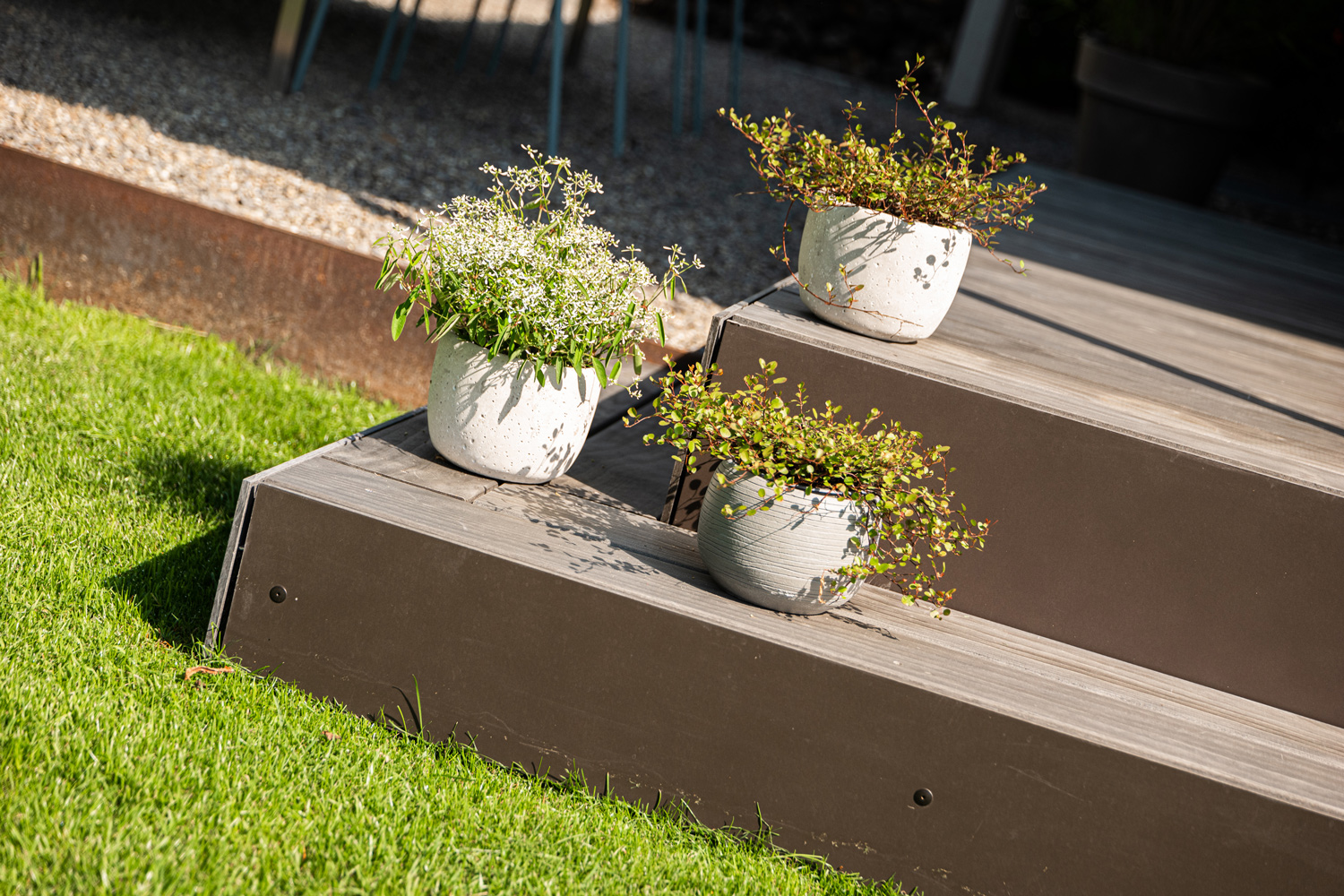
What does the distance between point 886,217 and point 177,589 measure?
1.33m

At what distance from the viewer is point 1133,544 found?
166 cm

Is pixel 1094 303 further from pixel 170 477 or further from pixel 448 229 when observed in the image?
pixel 170 477

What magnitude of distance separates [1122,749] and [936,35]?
34.1 feet

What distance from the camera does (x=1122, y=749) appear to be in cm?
137

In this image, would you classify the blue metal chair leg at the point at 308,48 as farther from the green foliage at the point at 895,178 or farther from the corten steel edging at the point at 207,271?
the green foliage at the point at 895,178

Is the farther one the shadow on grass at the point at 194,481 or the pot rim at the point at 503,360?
the shadow on grass at the point at 194,481

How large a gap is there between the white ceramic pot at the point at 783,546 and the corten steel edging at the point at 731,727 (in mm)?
97

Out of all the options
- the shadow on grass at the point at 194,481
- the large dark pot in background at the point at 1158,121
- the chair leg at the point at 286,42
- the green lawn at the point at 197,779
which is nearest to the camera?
the green lawn at the point at 197,779

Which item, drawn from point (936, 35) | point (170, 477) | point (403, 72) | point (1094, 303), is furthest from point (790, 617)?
point (936, 35)

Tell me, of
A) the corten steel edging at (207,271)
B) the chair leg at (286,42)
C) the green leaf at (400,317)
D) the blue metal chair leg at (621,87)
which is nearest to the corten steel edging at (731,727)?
the green leaf at (400,317)

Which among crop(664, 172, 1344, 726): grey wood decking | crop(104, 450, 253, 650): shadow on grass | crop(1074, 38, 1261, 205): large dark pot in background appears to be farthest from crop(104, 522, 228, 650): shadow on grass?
crop(1074, 38, 1261, 205): large dark pot in background

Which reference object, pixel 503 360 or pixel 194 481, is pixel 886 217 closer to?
pixel 503 360

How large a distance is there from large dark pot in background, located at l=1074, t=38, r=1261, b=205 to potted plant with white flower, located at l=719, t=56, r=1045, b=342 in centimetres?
426

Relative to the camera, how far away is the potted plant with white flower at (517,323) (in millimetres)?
1672
